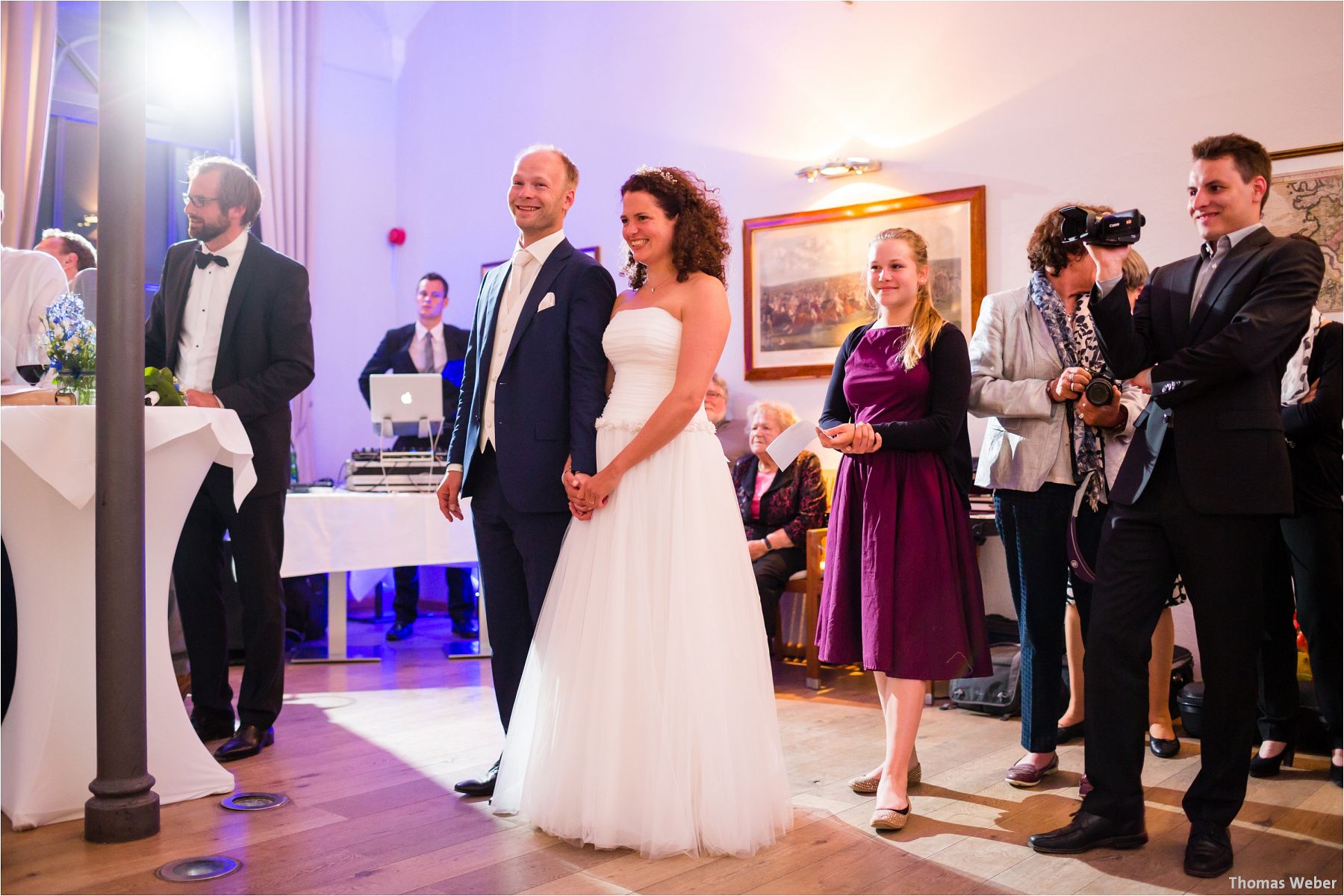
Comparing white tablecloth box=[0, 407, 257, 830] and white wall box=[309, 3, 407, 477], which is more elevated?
white wall box=[309, 3, 407, 477]

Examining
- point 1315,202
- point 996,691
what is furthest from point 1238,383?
point 1315,202

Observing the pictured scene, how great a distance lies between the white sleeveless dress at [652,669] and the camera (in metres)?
2.47

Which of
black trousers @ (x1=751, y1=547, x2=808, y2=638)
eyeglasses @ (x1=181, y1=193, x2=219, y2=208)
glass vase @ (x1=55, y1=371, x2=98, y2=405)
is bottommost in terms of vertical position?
black trousers @ (x1=751, y1=547, x2=808, y2=638)

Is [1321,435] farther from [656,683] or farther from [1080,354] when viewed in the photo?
[656,683]

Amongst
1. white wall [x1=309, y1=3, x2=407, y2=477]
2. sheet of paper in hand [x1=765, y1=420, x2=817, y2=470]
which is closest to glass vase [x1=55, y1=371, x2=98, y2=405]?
sheet of paper in hand [x1=765, y1=420, x2=817, y2=470]

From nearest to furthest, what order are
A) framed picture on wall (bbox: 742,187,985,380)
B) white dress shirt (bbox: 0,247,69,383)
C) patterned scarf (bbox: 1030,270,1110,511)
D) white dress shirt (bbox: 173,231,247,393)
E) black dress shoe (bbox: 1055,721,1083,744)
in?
patterned scarf (bbox: 1030,270,1110,511) → white dress shirt (bbox: 173,231,247,393) → black dress shoe (bbox: 1055,721,1083,744) → white dress shirt (bbox: 0,247,69,383) → framed picture on wall (bbox: 742,187,985,380)

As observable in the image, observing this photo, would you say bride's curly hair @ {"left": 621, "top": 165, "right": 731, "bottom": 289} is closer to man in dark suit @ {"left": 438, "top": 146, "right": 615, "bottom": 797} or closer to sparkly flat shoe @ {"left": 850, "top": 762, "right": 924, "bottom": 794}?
man in dark suit @ {"left": 438, "top": 146, "right": 615, "bottom": 797}

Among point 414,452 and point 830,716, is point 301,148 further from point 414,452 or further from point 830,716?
point 830,716

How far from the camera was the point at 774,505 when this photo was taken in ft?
16.9

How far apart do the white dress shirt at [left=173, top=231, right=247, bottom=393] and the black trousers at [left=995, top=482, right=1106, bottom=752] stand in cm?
249

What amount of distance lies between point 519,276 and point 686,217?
19.0 inches

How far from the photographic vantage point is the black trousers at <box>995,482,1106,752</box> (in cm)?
315

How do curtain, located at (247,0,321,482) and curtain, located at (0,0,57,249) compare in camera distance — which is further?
curtain, located at (247,0,321,482)

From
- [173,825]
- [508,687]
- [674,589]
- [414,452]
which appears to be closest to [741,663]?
[674,589]
